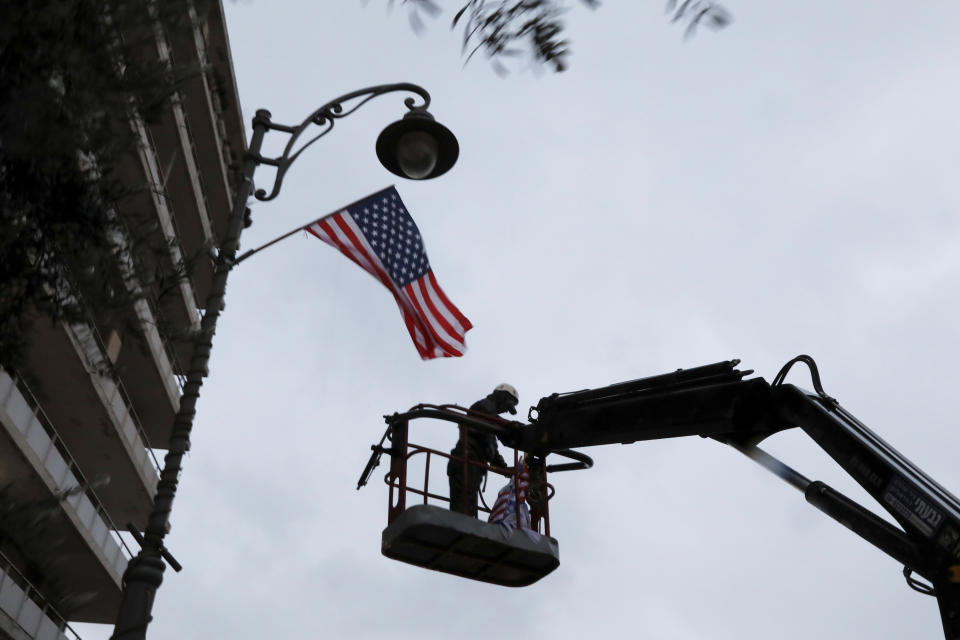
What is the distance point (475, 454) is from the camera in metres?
10.3

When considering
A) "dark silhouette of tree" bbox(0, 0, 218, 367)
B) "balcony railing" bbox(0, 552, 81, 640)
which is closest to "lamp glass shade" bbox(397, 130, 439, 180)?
"dark silhouette of tree" bbox(0, 0, 218, 367)

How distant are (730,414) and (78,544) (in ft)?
58.6

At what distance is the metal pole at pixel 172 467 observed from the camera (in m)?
6.46

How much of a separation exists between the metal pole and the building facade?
23.1ft

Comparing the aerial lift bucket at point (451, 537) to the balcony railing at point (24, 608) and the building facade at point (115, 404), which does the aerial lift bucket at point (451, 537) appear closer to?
the building facade at point (115, 404)

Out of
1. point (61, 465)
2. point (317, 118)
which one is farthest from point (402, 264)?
point (61, 465)

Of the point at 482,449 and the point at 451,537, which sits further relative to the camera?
the point at 482,449

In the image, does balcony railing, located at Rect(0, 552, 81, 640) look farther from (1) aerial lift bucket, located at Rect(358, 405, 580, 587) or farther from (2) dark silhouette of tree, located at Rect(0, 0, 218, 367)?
(2) dark silhouette of tree, located at Rect(0, 0, 218, 367)

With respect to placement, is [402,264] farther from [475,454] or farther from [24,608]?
[24,608]

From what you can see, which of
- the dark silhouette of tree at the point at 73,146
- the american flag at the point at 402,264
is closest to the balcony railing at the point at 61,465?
the american flag at the point at 402,264

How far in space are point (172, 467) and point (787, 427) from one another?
486 cm

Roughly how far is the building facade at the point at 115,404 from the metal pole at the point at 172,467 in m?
7.05

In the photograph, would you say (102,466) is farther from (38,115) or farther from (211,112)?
(38,115)

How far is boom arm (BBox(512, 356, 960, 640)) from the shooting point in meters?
7.00
